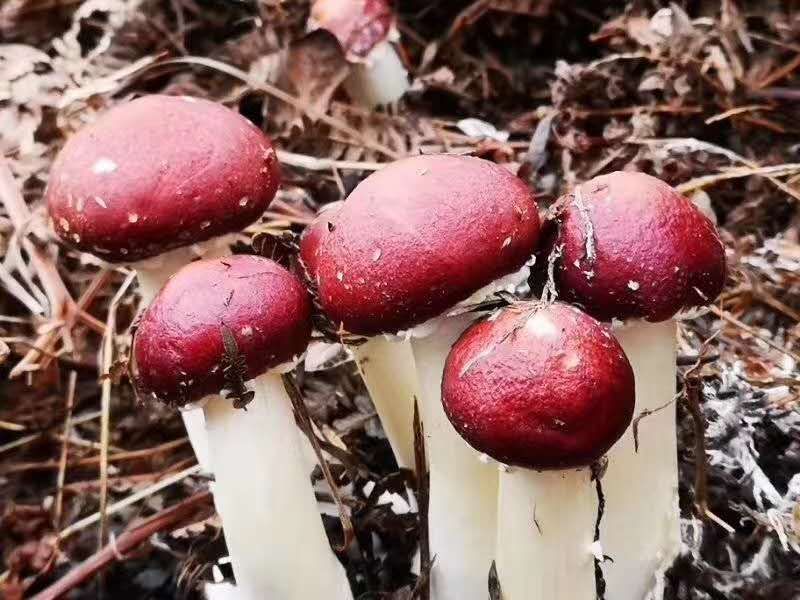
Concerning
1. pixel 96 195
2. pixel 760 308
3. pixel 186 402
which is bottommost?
pixel 760 308

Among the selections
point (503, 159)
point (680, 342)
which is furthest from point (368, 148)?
point (680, 342)

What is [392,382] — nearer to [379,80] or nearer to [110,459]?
[110,459]

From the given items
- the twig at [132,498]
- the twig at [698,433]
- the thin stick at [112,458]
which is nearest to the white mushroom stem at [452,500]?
the twig at [698,433]

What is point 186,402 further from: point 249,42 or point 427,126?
point 249,42

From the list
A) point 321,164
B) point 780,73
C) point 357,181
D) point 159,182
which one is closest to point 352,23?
point 357,181

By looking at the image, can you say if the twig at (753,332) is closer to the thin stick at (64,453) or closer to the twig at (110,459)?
the twig at (110,459)

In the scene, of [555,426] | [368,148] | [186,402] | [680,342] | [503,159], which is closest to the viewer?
[555,426]
